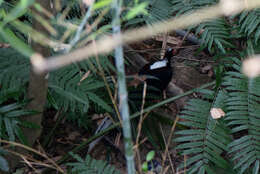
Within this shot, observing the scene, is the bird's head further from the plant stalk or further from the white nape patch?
the plant stalk

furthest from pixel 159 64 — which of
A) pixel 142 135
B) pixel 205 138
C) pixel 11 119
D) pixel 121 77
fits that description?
pixel 121 77

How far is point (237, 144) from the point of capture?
152 centimetres

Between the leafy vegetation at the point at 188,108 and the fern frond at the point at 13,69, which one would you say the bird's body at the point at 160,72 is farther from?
the fern frond at the point at 13,69

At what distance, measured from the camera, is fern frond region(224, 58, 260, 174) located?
1.47 meters

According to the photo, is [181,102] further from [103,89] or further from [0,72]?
[0,72]

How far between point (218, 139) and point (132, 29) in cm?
101

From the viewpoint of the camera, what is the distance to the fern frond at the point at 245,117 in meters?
1.47

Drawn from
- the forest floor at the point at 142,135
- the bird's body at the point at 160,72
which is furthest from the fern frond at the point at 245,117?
the bird's body at the point at 160,72

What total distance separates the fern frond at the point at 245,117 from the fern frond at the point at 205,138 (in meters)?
0.05

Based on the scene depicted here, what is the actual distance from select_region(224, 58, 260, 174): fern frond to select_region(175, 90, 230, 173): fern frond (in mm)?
48

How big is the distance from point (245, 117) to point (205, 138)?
226 mm

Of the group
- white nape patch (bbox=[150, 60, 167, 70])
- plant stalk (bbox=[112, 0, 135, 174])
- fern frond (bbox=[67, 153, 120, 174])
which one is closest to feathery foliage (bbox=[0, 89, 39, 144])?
fern frond (bbox=[67, 153, 120, 174])

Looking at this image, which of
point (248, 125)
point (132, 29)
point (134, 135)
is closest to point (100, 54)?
point (134, 135)

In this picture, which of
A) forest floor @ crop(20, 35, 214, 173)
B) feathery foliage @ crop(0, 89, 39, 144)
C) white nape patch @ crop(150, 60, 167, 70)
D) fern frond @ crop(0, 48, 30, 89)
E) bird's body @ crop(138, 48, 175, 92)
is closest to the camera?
feathery foliage @ crop(0, 89, 39, 144)
